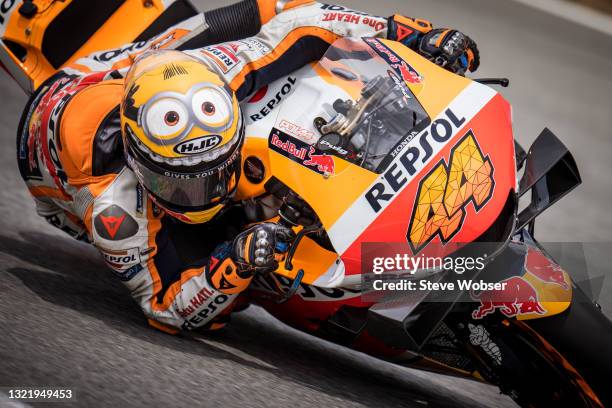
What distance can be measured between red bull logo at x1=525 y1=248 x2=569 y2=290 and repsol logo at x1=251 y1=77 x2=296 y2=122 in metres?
1.30

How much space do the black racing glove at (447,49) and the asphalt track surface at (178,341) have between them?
1325 mm

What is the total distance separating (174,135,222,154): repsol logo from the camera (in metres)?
3.73

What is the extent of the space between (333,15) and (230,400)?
205cm

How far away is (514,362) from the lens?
12.5 feet

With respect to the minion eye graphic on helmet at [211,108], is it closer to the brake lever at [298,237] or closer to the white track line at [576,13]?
the brake lever at [298,237]

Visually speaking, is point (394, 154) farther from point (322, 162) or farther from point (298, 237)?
point (298, 237)

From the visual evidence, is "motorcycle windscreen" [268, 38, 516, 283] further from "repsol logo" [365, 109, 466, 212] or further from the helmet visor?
the helmet visor

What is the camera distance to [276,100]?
4.18 m

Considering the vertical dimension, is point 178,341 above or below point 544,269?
below

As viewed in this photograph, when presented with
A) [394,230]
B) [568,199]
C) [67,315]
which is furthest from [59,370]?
[568,199]

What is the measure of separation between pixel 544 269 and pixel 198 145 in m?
1.54

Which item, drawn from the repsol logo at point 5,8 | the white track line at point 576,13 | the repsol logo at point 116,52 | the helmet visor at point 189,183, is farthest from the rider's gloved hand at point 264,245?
the white track line at point 576,13

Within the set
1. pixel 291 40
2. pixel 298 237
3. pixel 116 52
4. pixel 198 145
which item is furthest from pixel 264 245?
pixel 116 52

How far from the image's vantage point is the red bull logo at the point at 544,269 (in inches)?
150
